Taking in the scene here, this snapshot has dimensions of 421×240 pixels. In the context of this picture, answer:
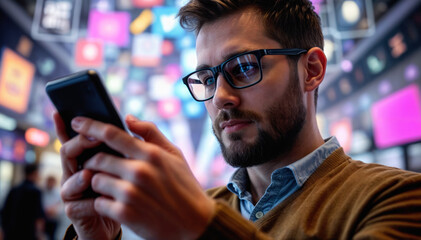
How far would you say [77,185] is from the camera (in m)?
0.77

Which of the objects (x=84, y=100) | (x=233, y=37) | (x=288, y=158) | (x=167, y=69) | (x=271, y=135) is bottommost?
(x=288, y=158)

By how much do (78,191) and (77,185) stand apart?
0.11 ft

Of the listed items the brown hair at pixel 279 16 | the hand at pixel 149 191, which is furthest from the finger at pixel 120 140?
the brown hair at pixel 279 16

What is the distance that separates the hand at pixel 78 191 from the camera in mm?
751

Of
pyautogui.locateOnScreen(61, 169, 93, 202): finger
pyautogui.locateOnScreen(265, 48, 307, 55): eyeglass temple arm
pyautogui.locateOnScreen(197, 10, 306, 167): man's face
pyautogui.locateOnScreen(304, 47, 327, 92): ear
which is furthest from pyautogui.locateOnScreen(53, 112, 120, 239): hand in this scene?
pyautogui.locateOnScreen(304, 47, 327, 92): ear

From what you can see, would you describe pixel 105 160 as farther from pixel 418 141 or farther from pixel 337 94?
pixel 337 94

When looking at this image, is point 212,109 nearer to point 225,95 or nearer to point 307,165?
point 225,95

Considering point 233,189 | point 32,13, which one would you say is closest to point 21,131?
point 32,13

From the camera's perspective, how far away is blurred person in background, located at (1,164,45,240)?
3.96 metres

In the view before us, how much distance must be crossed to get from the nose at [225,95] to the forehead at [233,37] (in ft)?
0.33

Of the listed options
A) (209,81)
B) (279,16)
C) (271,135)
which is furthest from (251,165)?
(279,16)

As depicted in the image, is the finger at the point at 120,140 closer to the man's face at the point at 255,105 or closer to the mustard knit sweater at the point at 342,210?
the mustard knit sweater at the point at 342,210

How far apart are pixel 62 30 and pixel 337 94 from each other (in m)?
6.01

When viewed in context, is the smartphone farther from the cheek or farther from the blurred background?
the blurred background
